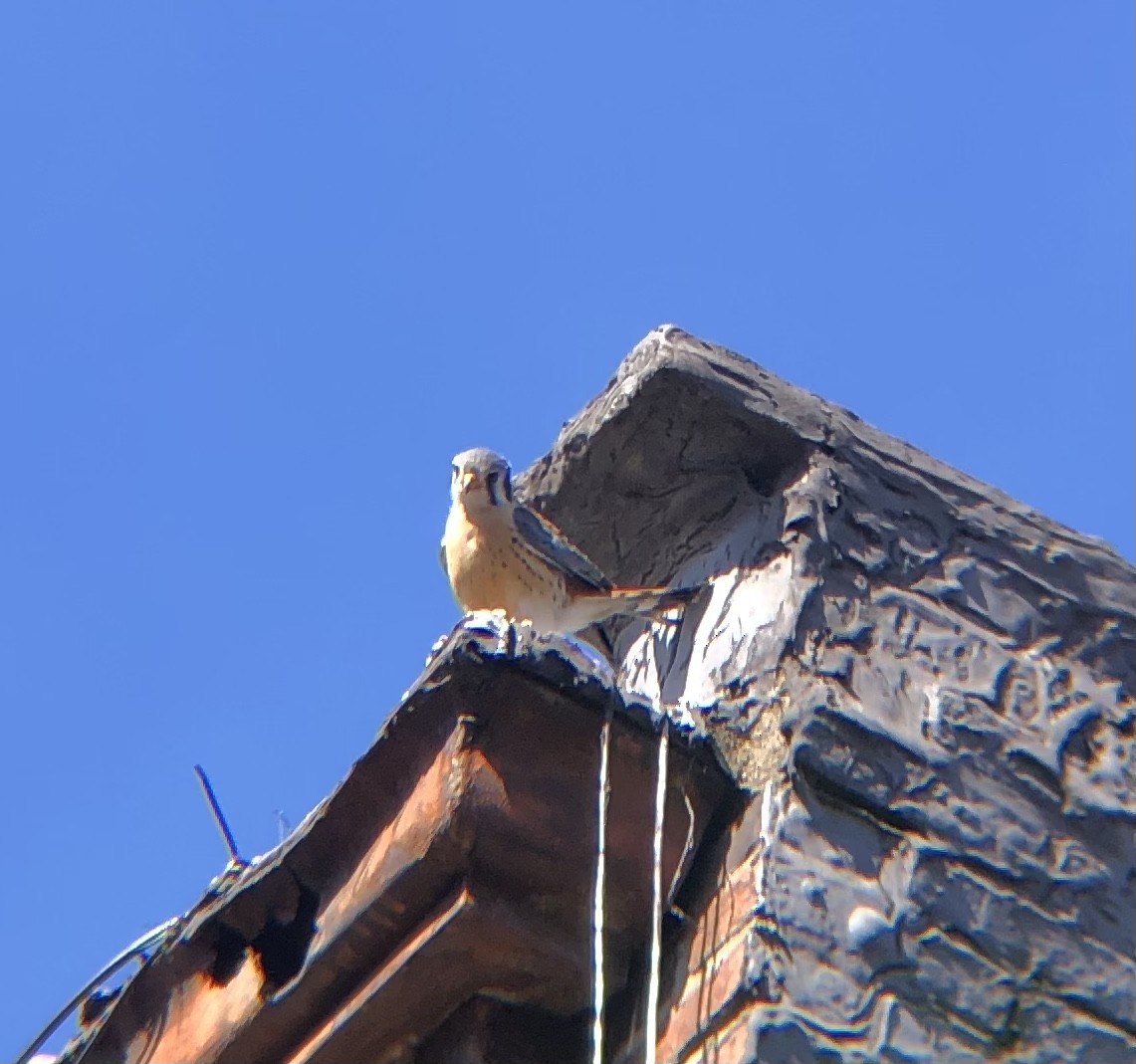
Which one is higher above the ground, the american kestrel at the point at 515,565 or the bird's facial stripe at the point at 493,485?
the bird's facial stripe at the point at 493,485

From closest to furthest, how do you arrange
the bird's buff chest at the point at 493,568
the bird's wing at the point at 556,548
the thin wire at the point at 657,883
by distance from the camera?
the thin wire at the point at 657,883
the bird's wing at the point at 556,548
the bird's buff chest at the point at 493,568

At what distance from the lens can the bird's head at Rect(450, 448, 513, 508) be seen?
482cm

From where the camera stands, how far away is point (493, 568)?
4.84 meters

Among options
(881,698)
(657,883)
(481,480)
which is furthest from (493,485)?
(657,883)

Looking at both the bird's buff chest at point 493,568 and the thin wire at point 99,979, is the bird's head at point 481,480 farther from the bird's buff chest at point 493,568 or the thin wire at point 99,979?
the thin wire at point 99,979

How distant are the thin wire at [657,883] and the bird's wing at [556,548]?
4.35 feet

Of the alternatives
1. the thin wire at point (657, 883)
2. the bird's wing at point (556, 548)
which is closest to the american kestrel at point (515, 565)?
the bird's wing at point (556, 548)

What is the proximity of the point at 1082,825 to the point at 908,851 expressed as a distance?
482 mm

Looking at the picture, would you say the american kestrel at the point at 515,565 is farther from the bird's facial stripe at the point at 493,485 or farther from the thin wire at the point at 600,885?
the thin wire at the point at 600,885

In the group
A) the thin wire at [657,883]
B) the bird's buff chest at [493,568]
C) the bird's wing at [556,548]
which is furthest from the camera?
the bird's buff chest at [493,568]

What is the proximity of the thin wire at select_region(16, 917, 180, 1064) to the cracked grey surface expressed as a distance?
1102mm

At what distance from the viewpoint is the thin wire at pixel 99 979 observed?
3.60 metres

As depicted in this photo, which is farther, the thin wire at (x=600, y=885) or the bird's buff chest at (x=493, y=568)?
the bird's buff chest at (x=493, y=568)

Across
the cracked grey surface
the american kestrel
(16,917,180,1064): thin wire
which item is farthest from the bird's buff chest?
(16,917,180,1064): thin wire
